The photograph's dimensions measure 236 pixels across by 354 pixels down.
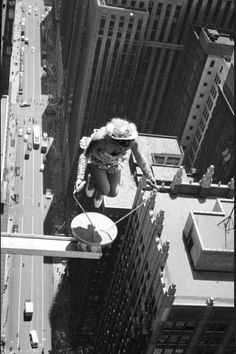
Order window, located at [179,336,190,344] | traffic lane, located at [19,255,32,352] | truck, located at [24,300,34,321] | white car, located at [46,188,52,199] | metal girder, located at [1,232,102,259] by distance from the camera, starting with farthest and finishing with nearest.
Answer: white car, located at [46,188,52,199], truck, located at [24,300,34,321], traffic lane, located at [19,255,32,352], window, located at [179,336,190,344], metal girder, located at [1,232,102,259]

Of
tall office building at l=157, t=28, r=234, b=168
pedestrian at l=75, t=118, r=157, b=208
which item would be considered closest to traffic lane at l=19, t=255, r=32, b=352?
tall office building at l=157, t=28, r=234, b=168

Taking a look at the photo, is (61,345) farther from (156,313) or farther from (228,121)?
(156,313)

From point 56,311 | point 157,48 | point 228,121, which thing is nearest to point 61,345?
point 56,311

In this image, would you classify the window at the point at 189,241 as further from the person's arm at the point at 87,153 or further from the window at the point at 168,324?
the person's arm at the point at 87,153

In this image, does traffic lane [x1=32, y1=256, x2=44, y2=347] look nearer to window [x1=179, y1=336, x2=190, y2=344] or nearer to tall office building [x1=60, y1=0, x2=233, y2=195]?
tall office building [x1=60, y1=0, x2=233, y2=195]

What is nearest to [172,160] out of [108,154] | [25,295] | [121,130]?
[25,295]
